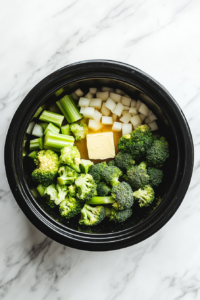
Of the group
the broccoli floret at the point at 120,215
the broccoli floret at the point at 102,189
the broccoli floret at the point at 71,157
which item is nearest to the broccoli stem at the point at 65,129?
the broccoli floret at the point at 71,157

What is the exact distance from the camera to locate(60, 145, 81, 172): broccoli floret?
1.89 m

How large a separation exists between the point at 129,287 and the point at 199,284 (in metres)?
0.63

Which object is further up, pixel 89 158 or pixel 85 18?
pixel 85 18

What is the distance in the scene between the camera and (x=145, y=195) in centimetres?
188

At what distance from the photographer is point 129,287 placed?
2195 millimetres

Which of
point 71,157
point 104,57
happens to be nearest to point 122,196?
point 71,157

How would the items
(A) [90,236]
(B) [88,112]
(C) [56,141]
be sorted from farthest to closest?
(B) [88,112], (C) [56,141], (A) [90,236]

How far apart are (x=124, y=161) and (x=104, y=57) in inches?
36.0

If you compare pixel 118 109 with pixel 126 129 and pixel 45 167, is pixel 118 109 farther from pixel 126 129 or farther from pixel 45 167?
pixel 45 167

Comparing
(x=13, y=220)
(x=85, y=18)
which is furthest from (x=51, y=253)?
(x=85, y=18)

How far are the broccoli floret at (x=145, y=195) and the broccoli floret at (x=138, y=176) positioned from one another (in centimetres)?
4

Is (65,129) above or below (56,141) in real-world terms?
above

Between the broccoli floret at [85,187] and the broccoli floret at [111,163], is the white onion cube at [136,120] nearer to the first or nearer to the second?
the broccoli floret at [111,163]

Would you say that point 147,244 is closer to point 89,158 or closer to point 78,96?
point 89,158
